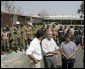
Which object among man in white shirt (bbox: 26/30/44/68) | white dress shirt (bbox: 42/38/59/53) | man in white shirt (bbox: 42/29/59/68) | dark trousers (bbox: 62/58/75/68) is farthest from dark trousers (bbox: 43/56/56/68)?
dark trousers (bbox: 62/58/75/68)

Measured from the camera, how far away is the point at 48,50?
8.27 meters

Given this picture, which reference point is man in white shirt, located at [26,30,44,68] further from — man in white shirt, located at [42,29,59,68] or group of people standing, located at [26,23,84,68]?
man in white shirt, located at [42,29,59,68]

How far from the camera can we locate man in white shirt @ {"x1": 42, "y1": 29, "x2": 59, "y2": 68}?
8.27 m

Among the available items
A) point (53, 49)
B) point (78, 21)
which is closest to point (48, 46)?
point (53, 49)

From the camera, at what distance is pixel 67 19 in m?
84.1

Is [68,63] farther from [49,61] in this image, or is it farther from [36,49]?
[36,49]

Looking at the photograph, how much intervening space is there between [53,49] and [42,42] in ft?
1.12

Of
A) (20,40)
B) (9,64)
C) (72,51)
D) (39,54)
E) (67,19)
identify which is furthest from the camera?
(67,19)

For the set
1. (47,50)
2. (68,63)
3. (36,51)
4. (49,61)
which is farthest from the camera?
(68,63)

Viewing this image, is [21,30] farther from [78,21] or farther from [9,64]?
[78,21]

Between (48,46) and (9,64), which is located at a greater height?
(48,46)

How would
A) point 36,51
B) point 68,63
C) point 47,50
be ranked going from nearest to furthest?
point 36,51
point 47,50
point 68,63

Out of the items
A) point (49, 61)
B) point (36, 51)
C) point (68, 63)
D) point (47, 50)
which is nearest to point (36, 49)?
point (36, 51)

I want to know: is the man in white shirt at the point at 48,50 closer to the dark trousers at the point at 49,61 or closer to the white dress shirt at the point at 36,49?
the dark trousers at the point at 49,61
